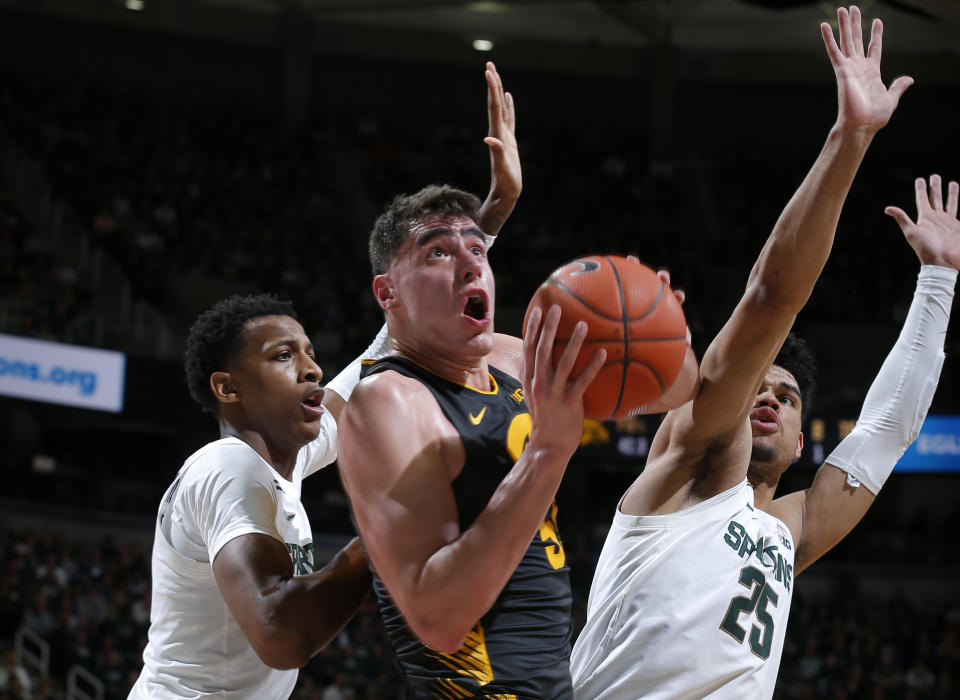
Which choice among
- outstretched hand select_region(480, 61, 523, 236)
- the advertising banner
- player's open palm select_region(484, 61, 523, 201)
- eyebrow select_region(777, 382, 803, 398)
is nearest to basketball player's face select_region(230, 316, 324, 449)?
outstretched hand select_region(480, 61, 523, 236)

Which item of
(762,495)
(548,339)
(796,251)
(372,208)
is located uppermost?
(372,208)

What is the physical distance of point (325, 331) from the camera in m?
16.6

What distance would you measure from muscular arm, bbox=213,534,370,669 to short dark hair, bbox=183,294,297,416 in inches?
30.8

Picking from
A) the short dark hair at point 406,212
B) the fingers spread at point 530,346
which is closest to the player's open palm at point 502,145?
the short dark hair at point 406,212

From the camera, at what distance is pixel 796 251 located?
267 cm

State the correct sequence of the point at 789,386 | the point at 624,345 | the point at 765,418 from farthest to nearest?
the point at 789,386
the point at 765,418
the point at 624,345

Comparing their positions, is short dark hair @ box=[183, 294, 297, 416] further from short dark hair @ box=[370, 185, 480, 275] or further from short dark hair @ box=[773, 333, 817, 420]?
short dark hair @ box=[773, 333, 817, 420]

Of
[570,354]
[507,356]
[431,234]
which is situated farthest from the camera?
[507,356]

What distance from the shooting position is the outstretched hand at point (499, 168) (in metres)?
3.53

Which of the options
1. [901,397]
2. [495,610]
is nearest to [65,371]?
[901,397]

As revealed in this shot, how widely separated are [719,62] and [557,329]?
21697 mm

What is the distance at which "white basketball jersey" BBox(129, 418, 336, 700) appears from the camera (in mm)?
2947

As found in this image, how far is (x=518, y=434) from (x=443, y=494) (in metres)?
0.35

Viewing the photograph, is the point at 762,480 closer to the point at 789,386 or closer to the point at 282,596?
the point at 789,386
